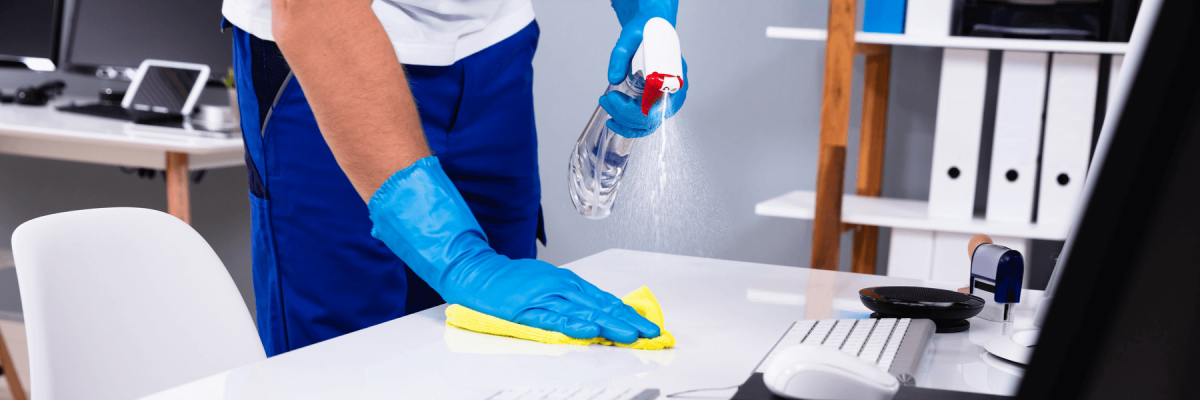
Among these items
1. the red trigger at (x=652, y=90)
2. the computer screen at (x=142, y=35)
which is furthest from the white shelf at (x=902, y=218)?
the computer screen at (x=142, y=35)

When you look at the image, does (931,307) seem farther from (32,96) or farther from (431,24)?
(32,96)

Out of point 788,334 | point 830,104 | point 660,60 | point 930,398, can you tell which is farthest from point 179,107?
point 930,398

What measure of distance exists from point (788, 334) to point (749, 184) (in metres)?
1.53

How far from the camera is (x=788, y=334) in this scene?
29.8 inches

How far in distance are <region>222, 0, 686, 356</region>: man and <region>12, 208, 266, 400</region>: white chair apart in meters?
0.14

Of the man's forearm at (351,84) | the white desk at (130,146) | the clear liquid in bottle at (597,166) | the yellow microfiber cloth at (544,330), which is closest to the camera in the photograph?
the yellow microfiber cloth at (544,330)

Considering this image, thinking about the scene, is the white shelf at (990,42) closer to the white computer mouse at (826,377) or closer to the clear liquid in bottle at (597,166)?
the clear liquid in bottle at (597,166)

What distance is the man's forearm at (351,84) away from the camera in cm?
86

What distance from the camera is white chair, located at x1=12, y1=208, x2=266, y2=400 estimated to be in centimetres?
75

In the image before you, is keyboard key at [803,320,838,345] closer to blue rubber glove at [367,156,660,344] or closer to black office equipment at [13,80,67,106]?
blue rubber glove at [367,156,660,344]

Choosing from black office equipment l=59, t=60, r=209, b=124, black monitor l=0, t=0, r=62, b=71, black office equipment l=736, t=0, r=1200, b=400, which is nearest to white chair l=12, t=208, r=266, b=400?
black office equipment l=736, t=0, r=1200, b=400

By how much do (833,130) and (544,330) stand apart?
3.80 feet

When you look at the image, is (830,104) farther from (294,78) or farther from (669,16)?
(294,78)

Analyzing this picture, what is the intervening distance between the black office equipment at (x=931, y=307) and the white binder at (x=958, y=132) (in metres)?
0.97
